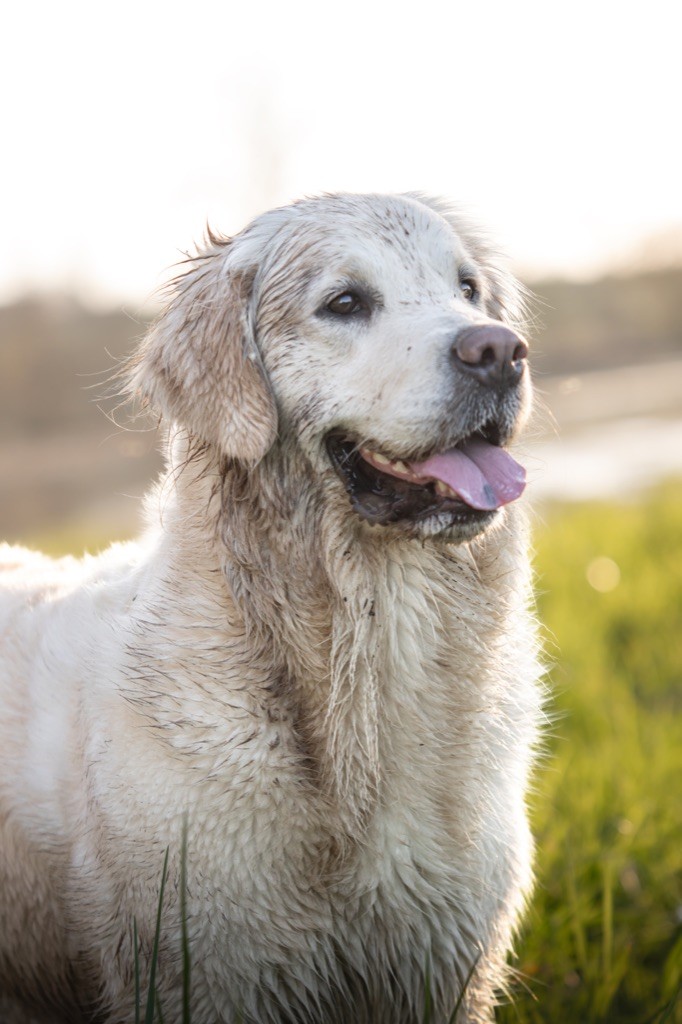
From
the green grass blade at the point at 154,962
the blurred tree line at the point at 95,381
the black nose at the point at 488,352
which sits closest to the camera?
the green grass blade at the point at 154,962

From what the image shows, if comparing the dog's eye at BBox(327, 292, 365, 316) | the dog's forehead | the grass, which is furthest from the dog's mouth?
the grass

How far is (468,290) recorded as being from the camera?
9.76ft

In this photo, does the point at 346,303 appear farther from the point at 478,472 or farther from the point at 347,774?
the point at 347,774

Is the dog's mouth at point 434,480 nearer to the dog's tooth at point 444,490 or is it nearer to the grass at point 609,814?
the dog's tooth at point 444,490

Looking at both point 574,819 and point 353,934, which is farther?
point 574,819

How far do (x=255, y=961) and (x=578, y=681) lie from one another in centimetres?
305

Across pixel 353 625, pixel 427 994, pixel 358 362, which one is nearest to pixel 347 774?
pixel 353 625

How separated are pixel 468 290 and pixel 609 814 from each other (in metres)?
2.15

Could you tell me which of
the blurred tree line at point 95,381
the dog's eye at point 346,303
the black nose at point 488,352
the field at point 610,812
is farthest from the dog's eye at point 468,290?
the blurred tree line at point 95,381

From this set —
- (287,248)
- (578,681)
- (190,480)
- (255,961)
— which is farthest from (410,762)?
(578,681)

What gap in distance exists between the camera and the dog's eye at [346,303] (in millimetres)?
2682

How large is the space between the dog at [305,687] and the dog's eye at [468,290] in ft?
0.28

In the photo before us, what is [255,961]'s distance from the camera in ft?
8.17

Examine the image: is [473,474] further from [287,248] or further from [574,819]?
[574,819]
